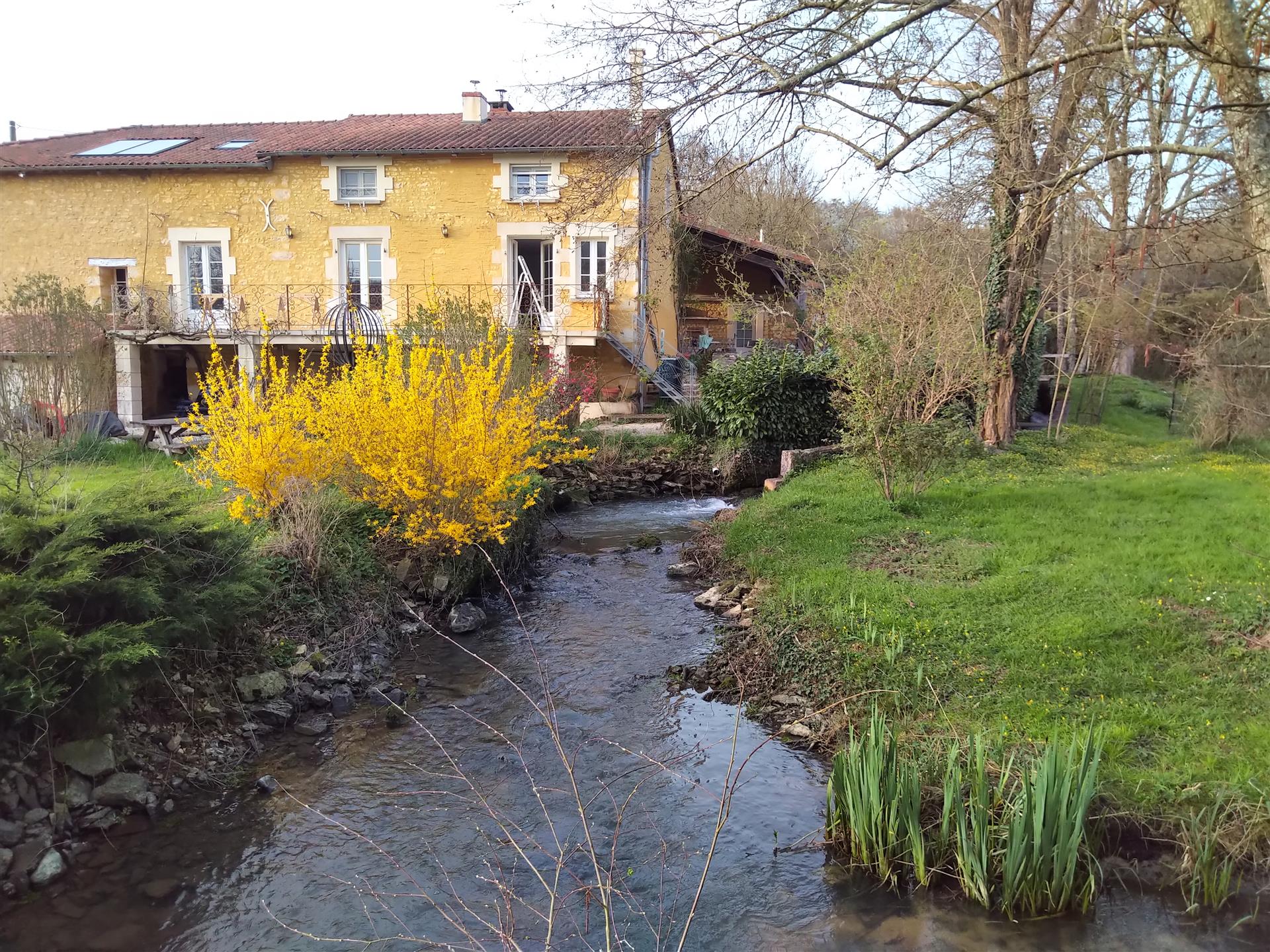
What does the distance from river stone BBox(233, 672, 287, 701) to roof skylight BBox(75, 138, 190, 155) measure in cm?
1897

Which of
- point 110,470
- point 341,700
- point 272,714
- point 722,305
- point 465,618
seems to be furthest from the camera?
point 722,305

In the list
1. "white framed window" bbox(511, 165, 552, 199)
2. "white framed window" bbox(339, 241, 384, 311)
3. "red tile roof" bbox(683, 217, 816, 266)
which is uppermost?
"white framed window" bbox(511, 165, 552, 199)

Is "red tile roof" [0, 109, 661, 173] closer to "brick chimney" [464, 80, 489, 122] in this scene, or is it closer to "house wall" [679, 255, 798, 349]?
"brick chimney" [464, 80, 489, 122]

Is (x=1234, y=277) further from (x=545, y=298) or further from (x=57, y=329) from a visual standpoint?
(x=57, y=329)

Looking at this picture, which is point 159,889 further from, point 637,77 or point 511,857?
point 637,77

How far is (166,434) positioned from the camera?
16.0 m

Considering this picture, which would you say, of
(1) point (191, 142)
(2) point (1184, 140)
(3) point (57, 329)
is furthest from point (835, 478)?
(1) point (191, 142)

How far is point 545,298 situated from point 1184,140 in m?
13.0

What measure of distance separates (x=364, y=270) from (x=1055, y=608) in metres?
17.8

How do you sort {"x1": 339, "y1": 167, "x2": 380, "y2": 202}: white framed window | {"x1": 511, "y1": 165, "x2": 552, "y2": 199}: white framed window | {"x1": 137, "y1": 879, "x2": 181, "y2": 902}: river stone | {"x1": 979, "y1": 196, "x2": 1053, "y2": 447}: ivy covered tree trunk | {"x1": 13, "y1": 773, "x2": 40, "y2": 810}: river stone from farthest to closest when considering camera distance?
{"x1": 339, "y1": 167, "x2": 380, "y2": 202}: white framed window → {"x1": 511, "y1": 165, "x2": 552, "y2": 199}: white framed window → {"x1": 979, "y1": 196, "x2": 1053, "y2": 447}: ivy covered tree trunk → {"x1": 13, "y1": 773, "x2": 40, "y2": 810}: river stone → {"x1": 137, "y1": 879, "x2": 181, "y2": 902}: river stone

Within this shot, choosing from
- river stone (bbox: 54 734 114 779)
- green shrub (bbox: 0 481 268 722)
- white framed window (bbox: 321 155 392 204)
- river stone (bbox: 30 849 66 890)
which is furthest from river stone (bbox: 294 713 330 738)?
white framed window (bbox: 321 155 392 204)

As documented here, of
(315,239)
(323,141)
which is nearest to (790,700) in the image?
(315,239)

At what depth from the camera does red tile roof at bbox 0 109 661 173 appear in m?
19.3

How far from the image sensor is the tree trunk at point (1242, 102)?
4773 mm
